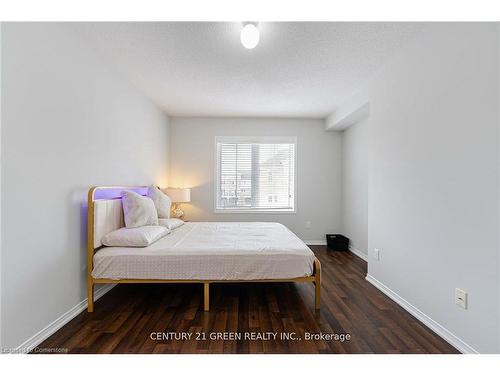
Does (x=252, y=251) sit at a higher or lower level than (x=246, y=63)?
lower

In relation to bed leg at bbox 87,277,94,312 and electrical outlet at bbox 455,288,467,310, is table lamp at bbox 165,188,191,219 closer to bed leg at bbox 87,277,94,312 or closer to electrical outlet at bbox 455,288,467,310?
bed leg at bbox 87,277,94,312

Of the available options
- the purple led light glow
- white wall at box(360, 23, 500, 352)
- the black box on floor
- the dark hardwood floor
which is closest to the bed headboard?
the purple led light glow

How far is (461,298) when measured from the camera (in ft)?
5.32

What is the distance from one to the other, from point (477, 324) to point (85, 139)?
11.0 ft

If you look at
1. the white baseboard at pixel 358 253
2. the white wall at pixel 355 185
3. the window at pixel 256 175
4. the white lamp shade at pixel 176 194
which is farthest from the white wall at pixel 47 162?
the white baseboard at pixel 358 253

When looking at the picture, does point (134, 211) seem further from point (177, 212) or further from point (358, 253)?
point (358, 253)

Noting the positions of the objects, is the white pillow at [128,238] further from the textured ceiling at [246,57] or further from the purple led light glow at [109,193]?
the textured ceiling at [246,57]

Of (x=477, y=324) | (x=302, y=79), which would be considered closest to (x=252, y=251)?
(x=477, y=324)

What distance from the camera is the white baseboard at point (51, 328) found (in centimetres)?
157

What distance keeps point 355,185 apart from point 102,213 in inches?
148

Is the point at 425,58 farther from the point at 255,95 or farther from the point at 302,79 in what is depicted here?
the point at 255,95

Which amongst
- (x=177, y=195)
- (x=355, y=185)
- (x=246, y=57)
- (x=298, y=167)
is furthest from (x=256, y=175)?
(x=246, y=57)

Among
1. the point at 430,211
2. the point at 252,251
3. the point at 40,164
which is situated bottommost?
the point at 252,251

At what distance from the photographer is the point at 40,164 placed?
167 centimetres
